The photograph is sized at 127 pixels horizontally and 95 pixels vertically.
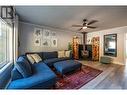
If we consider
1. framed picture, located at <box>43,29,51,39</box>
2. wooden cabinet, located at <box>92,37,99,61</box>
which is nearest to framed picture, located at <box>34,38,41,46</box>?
framed picture, located at <box>43,29,51,39</box>

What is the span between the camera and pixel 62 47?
21.3 feet

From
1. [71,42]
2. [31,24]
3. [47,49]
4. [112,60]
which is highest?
[31,24]

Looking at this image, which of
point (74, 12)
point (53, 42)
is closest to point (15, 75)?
point (74, 12)

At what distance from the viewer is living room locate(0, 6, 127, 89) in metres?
2.62

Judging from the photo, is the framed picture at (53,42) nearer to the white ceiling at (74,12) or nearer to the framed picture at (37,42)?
the framed picture at (37,42)

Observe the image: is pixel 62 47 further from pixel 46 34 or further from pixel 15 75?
pixel 15 75

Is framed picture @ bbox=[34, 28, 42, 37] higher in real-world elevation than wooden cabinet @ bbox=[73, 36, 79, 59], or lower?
higher

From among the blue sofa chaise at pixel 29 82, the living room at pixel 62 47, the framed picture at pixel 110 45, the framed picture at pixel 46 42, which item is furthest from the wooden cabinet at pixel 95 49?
the blue sofa chaise at pixel 29 82

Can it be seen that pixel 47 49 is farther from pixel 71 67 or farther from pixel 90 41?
pixel 90 41

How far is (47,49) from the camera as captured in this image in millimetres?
5730

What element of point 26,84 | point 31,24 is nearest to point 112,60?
point 31,24

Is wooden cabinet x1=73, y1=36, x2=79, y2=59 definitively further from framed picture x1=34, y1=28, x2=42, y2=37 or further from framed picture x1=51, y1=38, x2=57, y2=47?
framed picture x1=34, y1=28, x2=42, y2=37

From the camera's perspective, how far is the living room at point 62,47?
262cm
